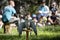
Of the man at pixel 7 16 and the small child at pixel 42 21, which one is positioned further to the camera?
the small child at pixel 42 21

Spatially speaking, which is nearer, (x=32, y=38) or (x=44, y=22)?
(x=32, y=38)

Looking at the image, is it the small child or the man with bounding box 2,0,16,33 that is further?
the small child

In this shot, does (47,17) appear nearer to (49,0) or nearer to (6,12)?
(6,12)

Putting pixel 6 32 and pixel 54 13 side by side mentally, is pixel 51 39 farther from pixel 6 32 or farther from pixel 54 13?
pixel 54 13

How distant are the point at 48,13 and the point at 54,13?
72 centimetres

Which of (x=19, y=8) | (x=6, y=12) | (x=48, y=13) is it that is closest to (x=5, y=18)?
(x=6, y=12)

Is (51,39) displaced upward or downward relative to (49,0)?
downward

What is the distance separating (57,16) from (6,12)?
4.25m

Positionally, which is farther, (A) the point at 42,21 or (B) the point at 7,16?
(A) the point at 42,21

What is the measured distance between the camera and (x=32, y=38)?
9672 mm

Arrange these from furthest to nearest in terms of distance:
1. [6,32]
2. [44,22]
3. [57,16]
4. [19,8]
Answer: [19,8], [57,16], [44,22], [6,32]

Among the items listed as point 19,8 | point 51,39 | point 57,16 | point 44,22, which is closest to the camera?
point 51,39

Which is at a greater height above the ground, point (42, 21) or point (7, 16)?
point (7, 16)

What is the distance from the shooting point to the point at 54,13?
51.2 ft
